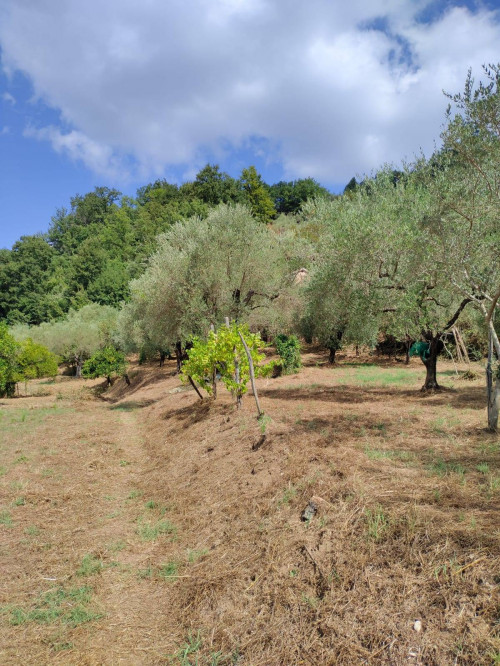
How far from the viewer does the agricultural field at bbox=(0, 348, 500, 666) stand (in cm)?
376

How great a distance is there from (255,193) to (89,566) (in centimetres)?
7456

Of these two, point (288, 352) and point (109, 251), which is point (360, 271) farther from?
point (109, 251)

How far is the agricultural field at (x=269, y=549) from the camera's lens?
12.3ft

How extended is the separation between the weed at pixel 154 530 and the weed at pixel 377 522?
350cm

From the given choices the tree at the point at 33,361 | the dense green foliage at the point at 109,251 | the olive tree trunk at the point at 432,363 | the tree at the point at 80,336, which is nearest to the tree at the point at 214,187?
the dense green foliage at the point at 109,251

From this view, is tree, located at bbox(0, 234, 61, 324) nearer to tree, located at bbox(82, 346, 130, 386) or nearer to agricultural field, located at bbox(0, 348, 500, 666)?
tree, located at bbox(82, 346, 130, 386)

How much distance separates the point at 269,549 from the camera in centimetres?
518

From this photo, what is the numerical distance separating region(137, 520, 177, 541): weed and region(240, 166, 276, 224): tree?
67.9 m

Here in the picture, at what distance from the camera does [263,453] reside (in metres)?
8.07

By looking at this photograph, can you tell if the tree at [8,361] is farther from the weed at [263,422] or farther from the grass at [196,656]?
the grass at [196,656]

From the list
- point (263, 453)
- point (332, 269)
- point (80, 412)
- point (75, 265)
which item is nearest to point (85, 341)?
point (80, 412)

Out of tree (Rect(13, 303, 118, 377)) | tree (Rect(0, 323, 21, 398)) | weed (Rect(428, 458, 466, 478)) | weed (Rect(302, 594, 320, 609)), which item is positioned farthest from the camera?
tree (Rect(13, 303, 118, 377))

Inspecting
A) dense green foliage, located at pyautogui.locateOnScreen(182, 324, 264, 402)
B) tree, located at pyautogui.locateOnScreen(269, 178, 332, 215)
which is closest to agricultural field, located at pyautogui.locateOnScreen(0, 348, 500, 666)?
dense green foliage, located at pyautogui.locateOnScreen(182, 324, 264, 402)

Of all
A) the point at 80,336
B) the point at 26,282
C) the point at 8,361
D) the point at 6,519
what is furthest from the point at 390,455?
the point at 26,282
